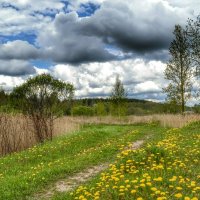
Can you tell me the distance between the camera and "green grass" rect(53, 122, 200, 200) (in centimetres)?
804

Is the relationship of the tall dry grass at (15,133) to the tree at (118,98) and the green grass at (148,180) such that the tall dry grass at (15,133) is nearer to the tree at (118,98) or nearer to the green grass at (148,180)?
the green grass at (148,180)

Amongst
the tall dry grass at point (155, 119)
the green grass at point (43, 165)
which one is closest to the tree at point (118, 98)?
the tall dry grass at point (155, 119)

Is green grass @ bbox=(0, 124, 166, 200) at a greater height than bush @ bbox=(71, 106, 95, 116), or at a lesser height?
lesser

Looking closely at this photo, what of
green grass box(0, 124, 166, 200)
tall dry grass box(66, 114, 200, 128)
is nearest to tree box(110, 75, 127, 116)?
tall dry grass box(66, 114, 200, 128)

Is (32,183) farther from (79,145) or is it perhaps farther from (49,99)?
(49,99)

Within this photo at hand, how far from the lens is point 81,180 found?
1135 centimetres

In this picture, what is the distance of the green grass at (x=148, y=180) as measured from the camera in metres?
8.04

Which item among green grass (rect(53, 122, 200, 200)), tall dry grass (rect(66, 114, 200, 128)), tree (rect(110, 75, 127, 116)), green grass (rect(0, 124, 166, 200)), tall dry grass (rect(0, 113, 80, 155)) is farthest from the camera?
tree (rect(110, 75, 127, 116))

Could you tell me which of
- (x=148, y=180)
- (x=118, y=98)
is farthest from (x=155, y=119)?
(x=148, y=180)

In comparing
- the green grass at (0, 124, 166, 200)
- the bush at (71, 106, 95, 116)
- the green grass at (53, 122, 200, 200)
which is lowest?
the green grass at (0, 124, 166, 200)

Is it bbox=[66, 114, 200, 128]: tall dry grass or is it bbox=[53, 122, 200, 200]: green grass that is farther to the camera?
bbox=[66, 114, 200, 128]: tall dry grass

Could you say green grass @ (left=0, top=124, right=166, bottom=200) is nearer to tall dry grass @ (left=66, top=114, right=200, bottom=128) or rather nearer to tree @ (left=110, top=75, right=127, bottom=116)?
tall dry grass @ (left=66, top=114, right=200, bottom=128)

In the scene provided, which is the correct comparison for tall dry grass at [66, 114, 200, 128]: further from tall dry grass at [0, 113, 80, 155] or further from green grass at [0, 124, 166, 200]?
tall dry grass at [0, 113, 80, 155]

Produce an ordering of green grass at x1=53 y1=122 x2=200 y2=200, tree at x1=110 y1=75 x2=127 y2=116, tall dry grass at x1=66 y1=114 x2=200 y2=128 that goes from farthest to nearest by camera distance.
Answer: tree at x1=110 y1=75 x2=127 y2=116 → tall dry grass at x1=66 y1=114 x2=200 y2=128 → green grass at x1=53 y1=122 x2=200 y2=200
